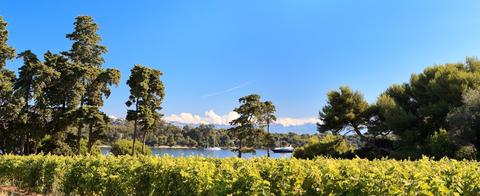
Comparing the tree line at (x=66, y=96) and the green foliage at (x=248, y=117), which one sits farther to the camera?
the green foliage at (x=248, y=117)

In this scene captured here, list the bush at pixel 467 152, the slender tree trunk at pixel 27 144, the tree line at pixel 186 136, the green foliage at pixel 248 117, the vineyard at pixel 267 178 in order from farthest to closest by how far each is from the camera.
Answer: the tree line at pixel 186 136 < the green foliage at pixel 248 117 < the slender tree trunk at pixel 27 144 < the bush at pixel 467 152 < the vineyard at pixel 267 178

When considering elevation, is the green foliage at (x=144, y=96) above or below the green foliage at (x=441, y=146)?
above

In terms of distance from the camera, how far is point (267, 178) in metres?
5.68

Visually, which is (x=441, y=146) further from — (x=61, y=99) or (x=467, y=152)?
(x=61, y=99)

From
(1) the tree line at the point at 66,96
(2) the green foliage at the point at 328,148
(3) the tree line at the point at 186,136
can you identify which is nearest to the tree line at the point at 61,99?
(1) the tree line at the point at 66,96

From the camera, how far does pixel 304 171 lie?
219 inches

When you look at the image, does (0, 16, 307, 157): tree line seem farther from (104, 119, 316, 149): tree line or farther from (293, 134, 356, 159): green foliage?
(104, 119, 316, 149): tree line

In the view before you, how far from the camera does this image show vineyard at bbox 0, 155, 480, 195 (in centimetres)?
449

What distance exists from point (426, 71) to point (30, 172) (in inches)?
1097

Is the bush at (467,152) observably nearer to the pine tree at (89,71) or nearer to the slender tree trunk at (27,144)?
the pine tree at (89,71)

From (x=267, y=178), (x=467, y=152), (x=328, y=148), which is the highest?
(x=328, y=148)

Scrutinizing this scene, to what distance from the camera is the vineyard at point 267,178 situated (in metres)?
4.49

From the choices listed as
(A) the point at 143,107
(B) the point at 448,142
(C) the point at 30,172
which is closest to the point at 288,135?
(A) the point at 143,107

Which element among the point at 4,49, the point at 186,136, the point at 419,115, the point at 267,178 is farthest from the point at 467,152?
the point at 186,136
